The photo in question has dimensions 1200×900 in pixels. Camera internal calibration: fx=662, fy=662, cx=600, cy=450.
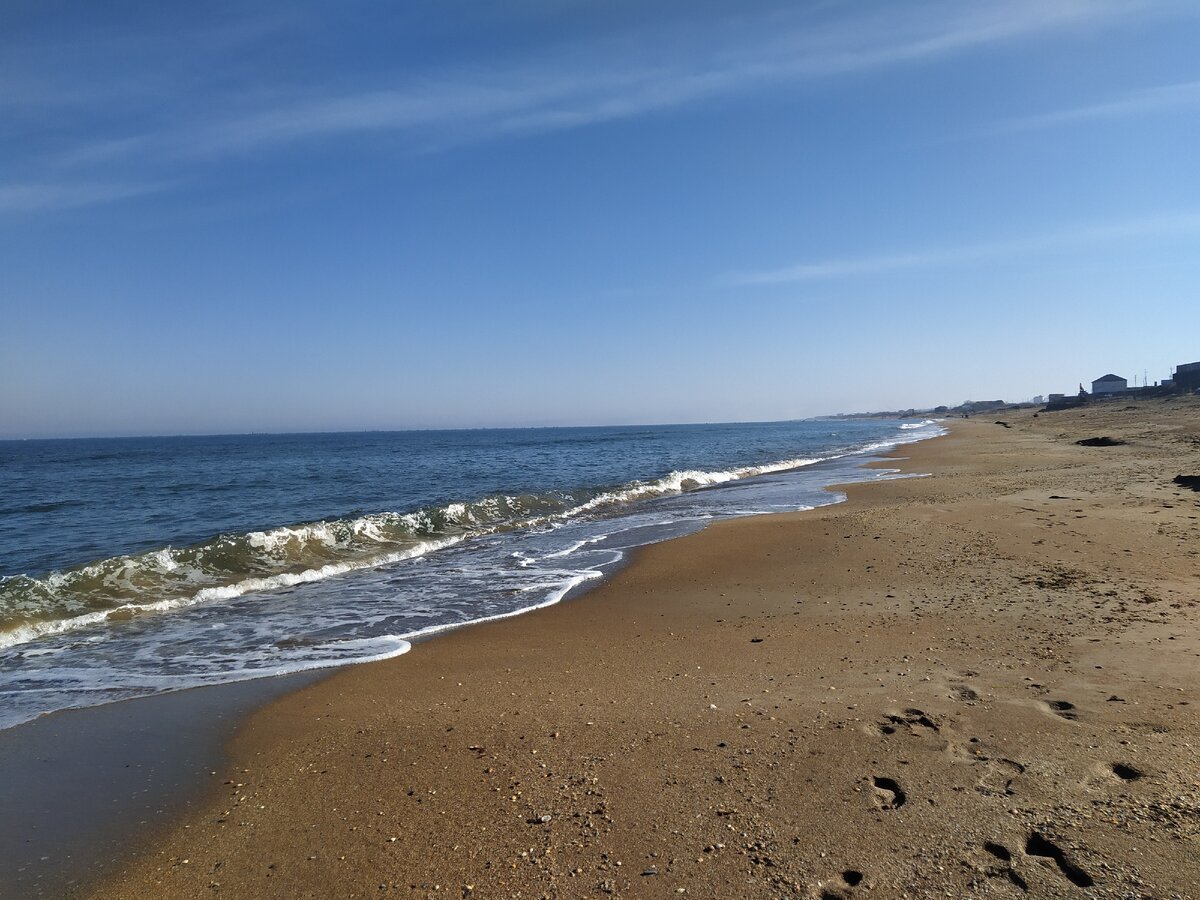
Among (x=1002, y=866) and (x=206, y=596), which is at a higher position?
(x=1002, y=866)

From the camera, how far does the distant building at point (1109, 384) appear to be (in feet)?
355

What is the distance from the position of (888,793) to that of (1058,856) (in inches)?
35.1

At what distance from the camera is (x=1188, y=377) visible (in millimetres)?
80938

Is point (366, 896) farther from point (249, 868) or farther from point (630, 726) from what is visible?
point (630, 726)

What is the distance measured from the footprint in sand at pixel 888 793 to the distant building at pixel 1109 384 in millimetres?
130813

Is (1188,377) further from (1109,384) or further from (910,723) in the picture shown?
(910,723)

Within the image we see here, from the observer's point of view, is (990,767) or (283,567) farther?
(283,567)

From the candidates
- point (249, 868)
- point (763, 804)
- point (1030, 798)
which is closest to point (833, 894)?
point (763, 804)

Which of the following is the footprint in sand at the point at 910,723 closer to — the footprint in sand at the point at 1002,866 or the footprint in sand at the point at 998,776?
the footprint in sand at the point at 998,776

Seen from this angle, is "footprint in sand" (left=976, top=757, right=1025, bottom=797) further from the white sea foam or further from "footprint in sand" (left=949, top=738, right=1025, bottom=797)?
the white sea foam

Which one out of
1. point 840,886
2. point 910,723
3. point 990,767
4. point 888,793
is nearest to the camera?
point 840,886

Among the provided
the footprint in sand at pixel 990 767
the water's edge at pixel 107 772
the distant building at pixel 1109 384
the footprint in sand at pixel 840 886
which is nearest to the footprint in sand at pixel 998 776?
the footprint in sand at pixel 990 767

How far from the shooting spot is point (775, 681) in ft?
19.7

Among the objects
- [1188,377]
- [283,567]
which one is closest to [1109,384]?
[1188,377]
